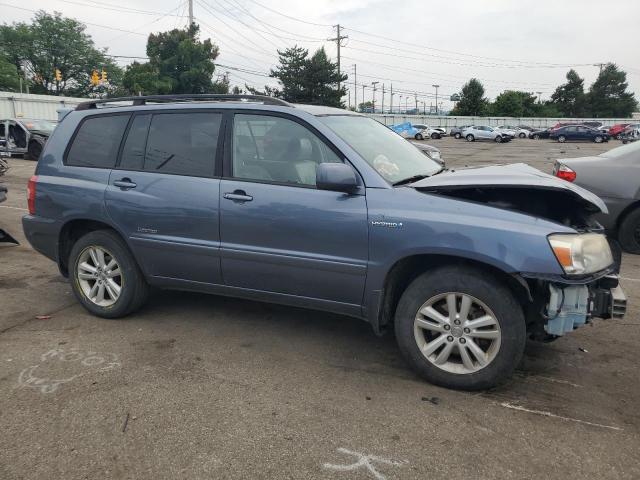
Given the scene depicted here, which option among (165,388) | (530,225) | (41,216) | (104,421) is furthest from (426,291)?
(41,216)

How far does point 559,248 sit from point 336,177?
137 centimetres

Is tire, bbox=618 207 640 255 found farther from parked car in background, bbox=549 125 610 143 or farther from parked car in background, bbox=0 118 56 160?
parked car in background, bbox=549 125 610 143

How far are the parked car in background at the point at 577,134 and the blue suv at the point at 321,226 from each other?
164 feet

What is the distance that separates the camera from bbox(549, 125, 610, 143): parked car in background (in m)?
47.8

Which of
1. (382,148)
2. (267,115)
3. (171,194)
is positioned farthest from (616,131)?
(171,194)

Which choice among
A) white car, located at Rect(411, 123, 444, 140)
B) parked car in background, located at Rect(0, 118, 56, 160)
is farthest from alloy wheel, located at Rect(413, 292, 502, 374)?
white car, located at Rect(411, 123, 444, 140)

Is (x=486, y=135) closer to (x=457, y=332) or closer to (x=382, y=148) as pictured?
(x=382, y=148)

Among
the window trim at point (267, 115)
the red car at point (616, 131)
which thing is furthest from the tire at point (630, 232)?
the red car at point (616, 131)

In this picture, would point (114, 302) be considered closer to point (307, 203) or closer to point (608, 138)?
point (307, 203)

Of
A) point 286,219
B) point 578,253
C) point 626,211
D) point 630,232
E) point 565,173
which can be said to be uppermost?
point 565,173

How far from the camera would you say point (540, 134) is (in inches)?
2219

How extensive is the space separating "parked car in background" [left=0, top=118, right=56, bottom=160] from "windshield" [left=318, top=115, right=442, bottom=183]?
59.6 feet

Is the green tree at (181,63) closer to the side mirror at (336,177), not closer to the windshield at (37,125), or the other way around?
the windshield at (37,125)

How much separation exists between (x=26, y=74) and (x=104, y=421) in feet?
257
